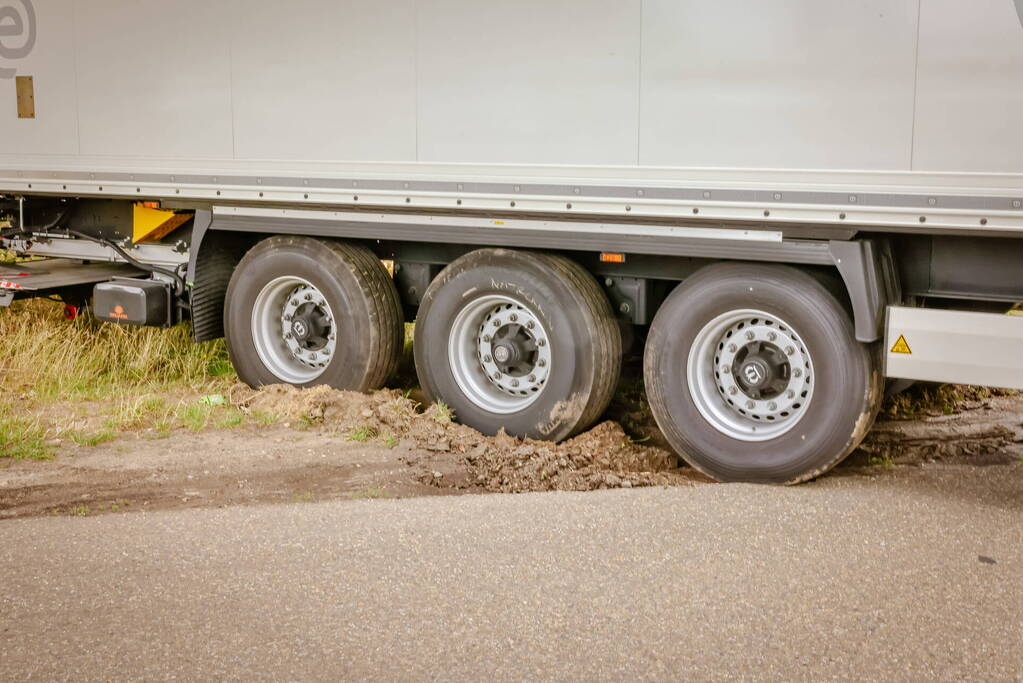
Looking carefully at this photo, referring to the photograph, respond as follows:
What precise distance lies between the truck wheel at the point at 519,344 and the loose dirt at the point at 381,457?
154mm

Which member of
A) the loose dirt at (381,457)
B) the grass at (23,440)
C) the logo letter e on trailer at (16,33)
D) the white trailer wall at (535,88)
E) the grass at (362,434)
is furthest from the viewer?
the logo letter e on trailer at (16,33)

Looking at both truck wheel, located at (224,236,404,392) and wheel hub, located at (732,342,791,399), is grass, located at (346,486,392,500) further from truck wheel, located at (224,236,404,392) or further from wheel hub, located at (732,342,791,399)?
wheel hub, located at (732,342,791,399)

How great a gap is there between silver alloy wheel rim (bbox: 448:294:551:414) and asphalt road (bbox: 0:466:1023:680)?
4.99 ft

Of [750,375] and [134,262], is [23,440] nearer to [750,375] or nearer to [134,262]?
[134,262]

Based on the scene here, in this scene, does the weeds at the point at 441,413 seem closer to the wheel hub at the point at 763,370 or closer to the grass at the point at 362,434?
the grass at the point at 362,434

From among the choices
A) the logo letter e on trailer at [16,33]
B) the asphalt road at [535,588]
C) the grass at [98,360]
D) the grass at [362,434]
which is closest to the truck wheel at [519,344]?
the grass at [362,434]

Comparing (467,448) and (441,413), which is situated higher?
(441,413)

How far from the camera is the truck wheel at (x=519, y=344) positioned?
7125 mm

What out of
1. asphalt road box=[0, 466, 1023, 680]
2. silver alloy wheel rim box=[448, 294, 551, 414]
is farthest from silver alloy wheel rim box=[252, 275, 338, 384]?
asphalt road box=[0, 466, 1023, 680]

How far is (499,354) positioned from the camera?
7.49 meters

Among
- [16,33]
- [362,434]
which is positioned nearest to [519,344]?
[362,434]

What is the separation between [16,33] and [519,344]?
4.70 meters

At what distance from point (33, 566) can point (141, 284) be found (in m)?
4.13

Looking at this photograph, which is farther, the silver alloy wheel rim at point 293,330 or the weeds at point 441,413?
the silver alloy wheel rim at point 293,330
